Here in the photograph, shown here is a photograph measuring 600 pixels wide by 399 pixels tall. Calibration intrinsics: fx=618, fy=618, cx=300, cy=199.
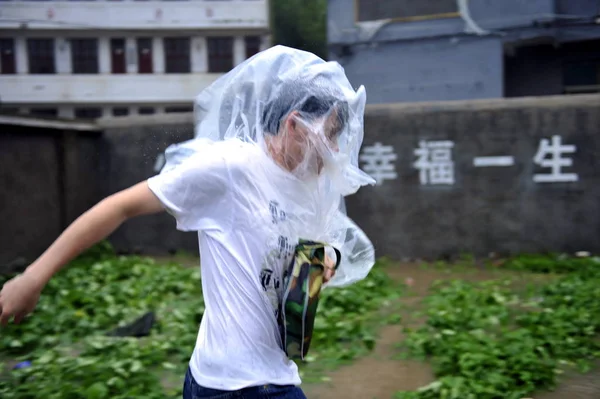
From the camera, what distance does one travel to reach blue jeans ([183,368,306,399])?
5.72 ft

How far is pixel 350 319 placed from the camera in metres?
5.30

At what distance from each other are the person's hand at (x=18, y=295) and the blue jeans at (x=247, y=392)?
21.2 inches

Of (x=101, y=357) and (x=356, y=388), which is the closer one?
(x=356, y=388)

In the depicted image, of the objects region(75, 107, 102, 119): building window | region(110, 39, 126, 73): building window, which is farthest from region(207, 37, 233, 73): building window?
region(75, 107, 102, 119): building window

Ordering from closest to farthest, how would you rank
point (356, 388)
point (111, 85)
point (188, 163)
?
point (188, 163) < point (356, 388) < point (111, 85)

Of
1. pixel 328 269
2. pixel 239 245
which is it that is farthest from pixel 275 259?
pixel 328 269

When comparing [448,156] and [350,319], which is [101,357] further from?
[448,156]

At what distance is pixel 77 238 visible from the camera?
1.60 meters

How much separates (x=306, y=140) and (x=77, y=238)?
69 centimetres

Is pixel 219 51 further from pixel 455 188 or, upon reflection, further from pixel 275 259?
pixel 275 259

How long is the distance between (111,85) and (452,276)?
19.6m

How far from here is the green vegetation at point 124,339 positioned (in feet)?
12.5

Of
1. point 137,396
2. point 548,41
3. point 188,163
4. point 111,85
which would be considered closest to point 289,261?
point 188,163

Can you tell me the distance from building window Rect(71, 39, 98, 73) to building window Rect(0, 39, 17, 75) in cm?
431
